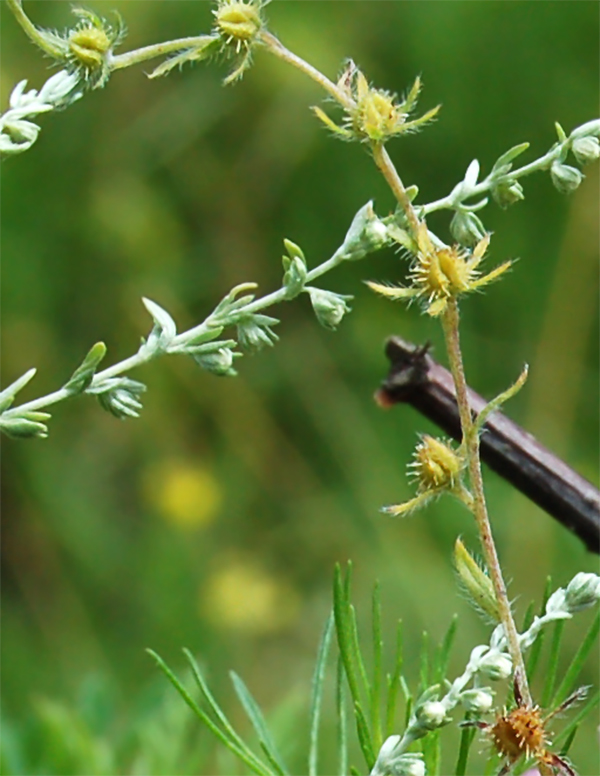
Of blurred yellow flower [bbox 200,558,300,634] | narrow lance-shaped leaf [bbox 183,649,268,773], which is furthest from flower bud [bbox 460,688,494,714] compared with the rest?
blurred yellow flower [bbox 200,558,300,634]

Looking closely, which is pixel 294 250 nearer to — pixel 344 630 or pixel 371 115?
pixel 371 115

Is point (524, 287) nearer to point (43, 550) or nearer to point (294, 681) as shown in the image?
point (294, 681)

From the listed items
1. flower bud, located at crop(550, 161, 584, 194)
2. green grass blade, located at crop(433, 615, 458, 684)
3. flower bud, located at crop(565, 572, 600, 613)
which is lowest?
green grass blade, located at crop(433, 615, 458, 684)

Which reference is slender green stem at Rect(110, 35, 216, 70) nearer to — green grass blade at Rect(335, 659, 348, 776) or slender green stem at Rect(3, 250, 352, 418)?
slender green stem at Rect(3, 250, 352, 418)

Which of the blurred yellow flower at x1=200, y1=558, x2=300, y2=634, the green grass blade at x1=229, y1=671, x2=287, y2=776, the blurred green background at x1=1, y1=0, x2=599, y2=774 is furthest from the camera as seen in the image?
the blurred green background at x1=1, y1=0, x2=599, y2=774

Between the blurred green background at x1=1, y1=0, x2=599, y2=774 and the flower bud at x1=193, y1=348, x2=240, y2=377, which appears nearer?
the flower bud at x1=193, y1=348, x2=240, y2=377

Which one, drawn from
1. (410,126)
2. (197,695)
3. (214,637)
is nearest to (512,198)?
(410,126)

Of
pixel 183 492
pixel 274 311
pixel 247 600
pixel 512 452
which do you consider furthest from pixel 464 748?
pixel 274 311
